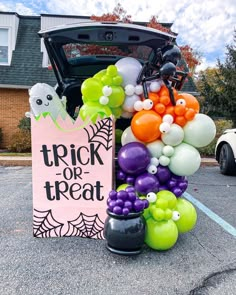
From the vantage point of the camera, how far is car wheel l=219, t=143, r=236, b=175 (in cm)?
651

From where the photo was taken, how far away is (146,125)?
2.77 meters

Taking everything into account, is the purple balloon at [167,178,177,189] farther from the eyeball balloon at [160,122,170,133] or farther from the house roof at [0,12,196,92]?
the house roof at [0,12,196,92]

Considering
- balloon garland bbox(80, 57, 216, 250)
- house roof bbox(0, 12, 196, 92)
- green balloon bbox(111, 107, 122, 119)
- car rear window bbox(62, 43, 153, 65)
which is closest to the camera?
balloon garland bbox(80, 57, 216, 250)

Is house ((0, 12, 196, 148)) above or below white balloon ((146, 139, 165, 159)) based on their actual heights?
above

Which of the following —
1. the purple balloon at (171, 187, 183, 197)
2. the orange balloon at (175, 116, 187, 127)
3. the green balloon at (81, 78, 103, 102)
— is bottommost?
the purple balloon at (171, 187, 183, 197)

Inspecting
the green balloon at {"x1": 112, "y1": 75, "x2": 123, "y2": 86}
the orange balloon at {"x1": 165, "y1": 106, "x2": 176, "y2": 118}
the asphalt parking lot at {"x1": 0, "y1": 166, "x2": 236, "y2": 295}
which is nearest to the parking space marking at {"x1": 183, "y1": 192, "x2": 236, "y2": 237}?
the asphalt parking lot at {"x1": 0, "y1": 166, "x2": 236, "y2": 295}

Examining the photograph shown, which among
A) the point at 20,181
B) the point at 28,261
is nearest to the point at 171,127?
the point at 28,261

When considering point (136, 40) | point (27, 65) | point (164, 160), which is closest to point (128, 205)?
point (164, 160)

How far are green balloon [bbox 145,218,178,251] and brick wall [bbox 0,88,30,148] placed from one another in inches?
382

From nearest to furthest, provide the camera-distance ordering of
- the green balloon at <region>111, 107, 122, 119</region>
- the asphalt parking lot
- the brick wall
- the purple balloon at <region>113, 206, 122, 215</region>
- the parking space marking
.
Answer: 1. the asphalt parking lot
2. the purple balloon at <region>113, 206, 122, 215</region>
3. the green balloon at <region>111, 107, 122, 119</region>
4. the parking space marking
5. the brick wall

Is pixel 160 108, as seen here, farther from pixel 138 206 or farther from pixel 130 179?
pixel 138 206

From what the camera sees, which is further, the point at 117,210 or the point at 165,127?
the point at 165,127

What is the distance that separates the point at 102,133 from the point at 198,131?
891 mm

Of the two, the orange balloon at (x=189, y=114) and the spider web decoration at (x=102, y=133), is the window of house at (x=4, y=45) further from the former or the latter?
the orange balloon at (x=189, y=114)
